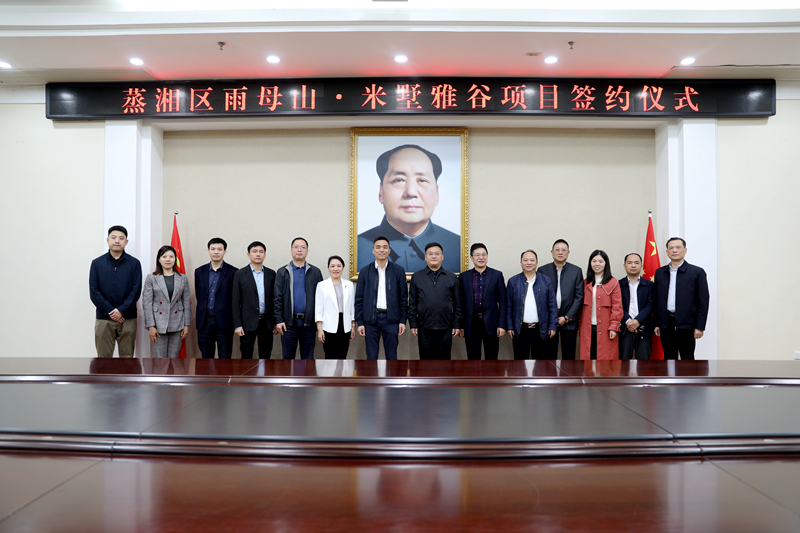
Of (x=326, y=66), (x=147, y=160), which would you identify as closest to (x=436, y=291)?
(x=326, y=66)

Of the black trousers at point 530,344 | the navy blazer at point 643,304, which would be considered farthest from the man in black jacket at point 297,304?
the navy blazer at point 643,304

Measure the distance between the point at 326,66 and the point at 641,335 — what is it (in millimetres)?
3605

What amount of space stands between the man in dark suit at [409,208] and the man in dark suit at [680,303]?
1819 mm

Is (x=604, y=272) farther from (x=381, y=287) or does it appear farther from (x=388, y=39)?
(x=388, y=39)

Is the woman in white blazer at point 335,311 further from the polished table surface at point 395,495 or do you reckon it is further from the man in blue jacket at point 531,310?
the polished table surface at point 395,495

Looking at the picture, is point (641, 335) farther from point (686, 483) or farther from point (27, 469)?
point (27, 469)

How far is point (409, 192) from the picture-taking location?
4906 mm

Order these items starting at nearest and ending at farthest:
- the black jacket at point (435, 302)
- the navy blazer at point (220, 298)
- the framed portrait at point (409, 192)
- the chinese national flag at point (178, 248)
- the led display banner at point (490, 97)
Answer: the black jacket at point (435, 302) < the navy blazer at point (220, 298) < the led display banner at point (490, 97) < the chinese national flag at point (178, 248) < the framed portrait at point (409, 192)

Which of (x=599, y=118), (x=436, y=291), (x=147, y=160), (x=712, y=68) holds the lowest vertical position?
(x=436, y=291)

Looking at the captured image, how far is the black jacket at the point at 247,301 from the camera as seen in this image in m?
4.36

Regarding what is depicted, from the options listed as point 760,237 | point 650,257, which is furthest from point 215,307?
point 760,237

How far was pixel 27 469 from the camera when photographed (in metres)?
0.97

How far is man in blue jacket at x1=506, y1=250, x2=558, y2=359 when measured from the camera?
13.8ft

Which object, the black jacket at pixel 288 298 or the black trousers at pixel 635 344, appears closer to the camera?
the black trousers at pixel 635 344
